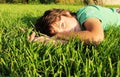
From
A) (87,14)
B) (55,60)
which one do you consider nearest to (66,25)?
(87,14)

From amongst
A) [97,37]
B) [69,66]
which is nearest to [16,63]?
[69,66]

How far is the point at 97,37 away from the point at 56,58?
0.85 metres

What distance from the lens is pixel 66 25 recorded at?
3381 millimetres

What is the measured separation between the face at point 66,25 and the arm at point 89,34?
0.12m

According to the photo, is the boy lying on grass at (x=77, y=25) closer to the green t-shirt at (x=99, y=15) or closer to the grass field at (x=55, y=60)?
the green t-shirt at (x=99, y=15)

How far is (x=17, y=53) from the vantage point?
7.66 feet

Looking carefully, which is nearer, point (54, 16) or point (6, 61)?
point (6, 61)

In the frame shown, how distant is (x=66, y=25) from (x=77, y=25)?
179 mm

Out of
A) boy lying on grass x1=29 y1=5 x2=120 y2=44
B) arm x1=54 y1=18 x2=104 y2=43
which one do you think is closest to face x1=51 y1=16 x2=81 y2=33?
boy lying on grass x1=29 y1=5 x2=120 y2=44

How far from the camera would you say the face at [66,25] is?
10.8 ft

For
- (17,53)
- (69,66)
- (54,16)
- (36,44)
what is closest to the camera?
(69,66)

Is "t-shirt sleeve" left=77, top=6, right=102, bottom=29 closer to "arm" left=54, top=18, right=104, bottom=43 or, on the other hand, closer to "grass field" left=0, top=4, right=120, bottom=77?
"arm" left=54, top=18, right=104, bottom=43

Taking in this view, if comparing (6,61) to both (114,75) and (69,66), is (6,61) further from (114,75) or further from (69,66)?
(114,75)

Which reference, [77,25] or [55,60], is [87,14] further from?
[55,60]
